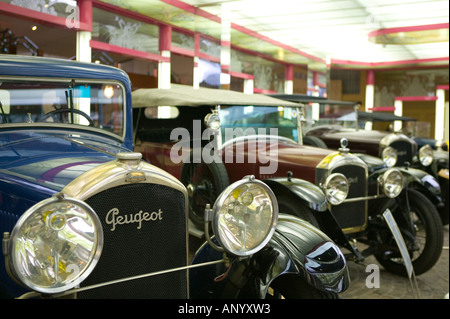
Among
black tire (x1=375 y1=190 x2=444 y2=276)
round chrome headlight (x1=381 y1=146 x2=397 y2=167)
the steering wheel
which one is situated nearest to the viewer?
the steering wheel

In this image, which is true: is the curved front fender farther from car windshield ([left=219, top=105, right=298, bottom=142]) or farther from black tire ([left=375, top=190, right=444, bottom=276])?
black tire ([left=375, top=190, right=444, bottom=276])

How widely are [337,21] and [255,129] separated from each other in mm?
963

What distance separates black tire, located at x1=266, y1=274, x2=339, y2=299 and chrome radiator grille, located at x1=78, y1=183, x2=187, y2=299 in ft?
1.39

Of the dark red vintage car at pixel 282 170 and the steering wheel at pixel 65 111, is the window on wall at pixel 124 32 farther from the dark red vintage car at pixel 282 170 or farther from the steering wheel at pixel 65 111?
the dark red vintage car at pixel 282 170

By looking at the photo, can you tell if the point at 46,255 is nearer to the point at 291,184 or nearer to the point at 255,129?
the point at 291,184

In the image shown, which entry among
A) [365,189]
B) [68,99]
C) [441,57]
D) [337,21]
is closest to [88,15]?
[68,99]

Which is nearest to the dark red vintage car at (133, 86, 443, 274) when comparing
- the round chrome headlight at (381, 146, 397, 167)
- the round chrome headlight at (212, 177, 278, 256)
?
the round chrome headlight at (381, 146, 397, 167)

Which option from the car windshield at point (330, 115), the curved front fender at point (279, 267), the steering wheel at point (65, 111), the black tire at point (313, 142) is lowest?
the curved front fender at point (279, 267)

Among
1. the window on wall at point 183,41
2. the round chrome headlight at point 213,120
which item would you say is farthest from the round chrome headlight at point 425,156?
the window on wall at point 183,41

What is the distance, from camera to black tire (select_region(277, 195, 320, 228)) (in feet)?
9.00

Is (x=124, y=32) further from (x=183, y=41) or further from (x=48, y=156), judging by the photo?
(x=48, y=156)

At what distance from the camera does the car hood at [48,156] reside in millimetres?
1530

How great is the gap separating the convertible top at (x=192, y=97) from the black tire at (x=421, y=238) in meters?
1.37

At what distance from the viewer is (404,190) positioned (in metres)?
3.49
